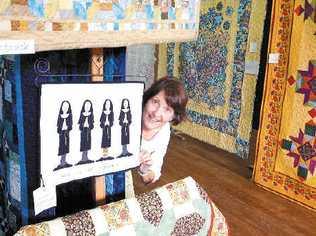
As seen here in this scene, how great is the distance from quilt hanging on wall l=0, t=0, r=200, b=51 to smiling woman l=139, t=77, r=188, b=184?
0.17 m

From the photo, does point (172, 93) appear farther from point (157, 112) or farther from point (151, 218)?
point (151, 218)

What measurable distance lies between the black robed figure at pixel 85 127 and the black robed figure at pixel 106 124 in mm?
41

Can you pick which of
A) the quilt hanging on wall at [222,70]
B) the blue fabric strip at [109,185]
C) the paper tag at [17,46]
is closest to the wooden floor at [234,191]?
the quilt hanging on wall at [222,70]

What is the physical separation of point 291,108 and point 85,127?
2181mm

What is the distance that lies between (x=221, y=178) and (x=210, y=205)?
2058 millimetres

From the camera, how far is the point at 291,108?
3014 mm

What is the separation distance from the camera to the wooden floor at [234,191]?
107 inches

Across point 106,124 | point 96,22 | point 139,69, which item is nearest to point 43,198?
point 106,124

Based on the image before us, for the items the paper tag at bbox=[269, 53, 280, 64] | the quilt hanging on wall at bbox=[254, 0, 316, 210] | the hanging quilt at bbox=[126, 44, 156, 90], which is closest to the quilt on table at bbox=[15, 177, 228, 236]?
the hanging quilt at bbox=[126, 44, 156, 90]

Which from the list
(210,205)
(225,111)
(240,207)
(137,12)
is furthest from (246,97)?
(137,12)

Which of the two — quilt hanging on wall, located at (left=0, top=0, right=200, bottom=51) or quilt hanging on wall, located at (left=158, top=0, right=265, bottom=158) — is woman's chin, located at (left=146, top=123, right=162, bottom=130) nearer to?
quilt hanging on wall, located at (left=0, top=0, right=200, bottom=51)

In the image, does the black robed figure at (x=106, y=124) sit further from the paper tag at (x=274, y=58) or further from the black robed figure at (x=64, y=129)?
the paper tag at (x=274, y=58)

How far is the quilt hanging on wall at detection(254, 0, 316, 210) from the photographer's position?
286 centimetres

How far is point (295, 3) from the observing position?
2.88 m
